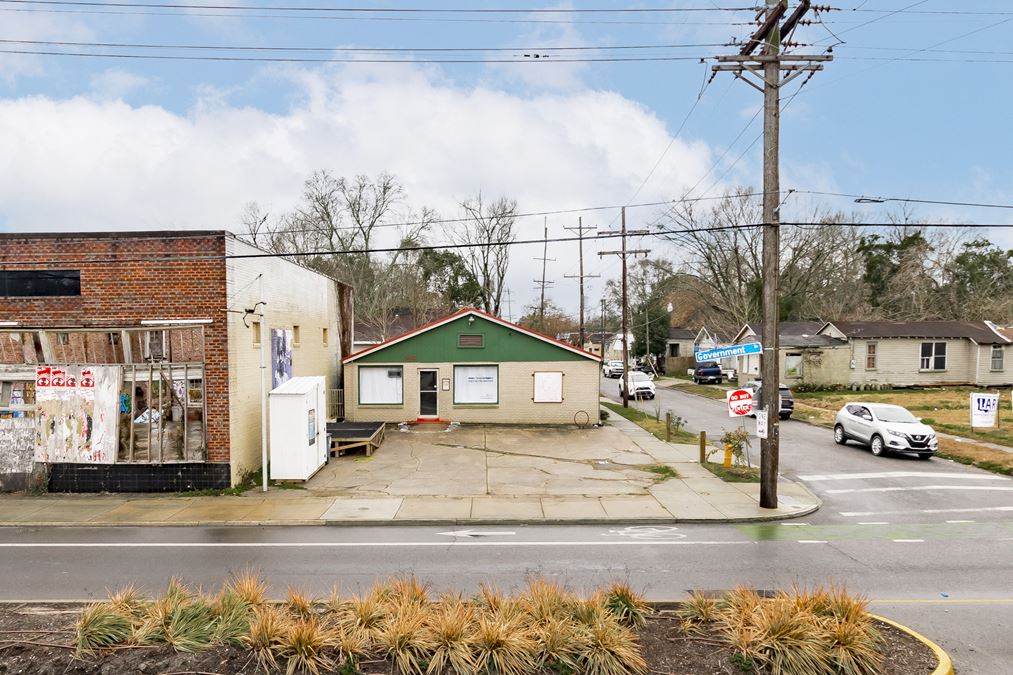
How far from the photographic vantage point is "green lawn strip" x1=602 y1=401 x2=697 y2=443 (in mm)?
22812

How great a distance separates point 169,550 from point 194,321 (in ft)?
19.1

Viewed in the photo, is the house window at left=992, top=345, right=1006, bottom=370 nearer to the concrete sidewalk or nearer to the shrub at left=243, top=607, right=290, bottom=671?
the concrete sidewalk

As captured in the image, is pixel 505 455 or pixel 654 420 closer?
pixel 505 455

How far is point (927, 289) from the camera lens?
58219mm

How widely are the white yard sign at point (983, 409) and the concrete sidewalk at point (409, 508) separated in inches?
477

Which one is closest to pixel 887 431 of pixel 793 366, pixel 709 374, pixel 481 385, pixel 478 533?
pixel 481 385

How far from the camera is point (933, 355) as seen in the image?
135ft

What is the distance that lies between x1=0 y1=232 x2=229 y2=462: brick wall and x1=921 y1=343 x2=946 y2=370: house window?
4323 centimetres

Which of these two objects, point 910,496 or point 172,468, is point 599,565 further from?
point 172,468

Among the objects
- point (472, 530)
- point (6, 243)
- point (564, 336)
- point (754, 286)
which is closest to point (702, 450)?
point (472, 530)

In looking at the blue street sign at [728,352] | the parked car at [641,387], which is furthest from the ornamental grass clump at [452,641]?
the parked car at [641,387]

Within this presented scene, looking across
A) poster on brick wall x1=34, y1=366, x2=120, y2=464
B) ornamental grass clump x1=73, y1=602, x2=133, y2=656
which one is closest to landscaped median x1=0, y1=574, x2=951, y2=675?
ornamental grass clump x1=73, y1=602, x2=133, y2=656

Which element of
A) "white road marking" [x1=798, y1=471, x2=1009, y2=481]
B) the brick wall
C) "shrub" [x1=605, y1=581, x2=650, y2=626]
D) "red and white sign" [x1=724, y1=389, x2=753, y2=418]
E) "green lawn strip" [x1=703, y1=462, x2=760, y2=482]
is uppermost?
the brick wall

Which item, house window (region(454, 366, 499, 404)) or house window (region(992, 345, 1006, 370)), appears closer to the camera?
house window (region(454, 366, 499, 404))
